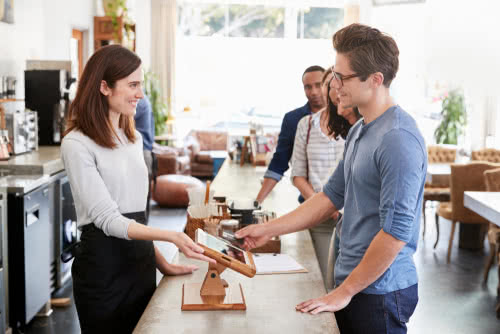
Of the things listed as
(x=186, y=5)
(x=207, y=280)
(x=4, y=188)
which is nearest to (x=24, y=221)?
(x=4, y=188)

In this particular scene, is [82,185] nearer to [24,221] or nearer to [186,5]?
[24,221]

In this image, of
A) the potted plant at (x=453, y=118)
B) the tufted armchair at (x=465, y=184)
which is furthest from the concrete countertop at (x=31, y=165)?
the potted plant at (x=453, y=118)

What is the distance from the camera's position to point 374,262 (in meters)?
1.65

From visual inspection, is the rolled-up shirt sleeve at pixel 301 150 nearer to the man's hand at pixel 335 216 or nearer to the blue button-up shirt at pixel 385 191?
the man's hand at pixel 335 216

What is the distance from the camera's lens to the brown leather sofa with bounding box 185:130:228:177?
10.9 metres

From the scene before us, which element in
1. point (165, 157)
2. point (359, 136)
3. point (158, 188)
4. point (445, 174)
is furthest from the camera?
point (165, 157)

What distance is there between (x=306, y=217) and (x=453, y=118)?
793 centimetres

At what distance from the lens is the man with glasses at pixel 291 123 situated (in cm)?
344

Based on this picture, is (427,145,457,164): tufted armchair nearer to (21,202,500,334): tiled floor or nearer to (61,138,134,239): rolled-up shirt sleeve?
(21,202,500,334): tiled floor

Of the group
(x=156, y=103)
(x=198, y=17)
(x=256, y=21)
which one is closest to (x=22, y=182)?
(x=156, y=103)

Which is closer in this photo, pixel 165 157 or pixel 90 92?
pixel 90 92

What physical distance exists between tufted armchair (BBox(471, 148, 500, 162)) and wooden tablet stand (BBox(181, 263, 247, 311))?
6.19 metres

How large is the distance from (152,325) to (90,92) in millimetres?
886

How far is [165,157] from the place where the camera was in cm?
943
